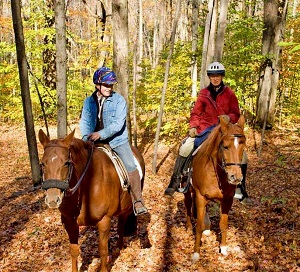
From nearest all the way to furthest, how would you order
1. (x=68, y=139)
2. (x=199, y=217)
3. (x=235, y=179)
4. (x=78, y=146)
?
1. (x=68, y=139)
2. (x=78, y=146)
3. (x=235, y=179)
4. (x=199, y=217)

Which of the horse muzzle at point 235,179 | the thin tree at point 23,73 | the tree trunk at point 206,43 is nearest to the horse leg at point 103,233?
the horse muzzle at point 235,179

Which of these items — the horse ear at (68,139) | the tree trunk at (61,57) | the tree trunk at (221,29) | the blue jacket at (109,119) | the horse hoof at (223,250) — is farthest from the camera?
the tree trunk at (221,29)

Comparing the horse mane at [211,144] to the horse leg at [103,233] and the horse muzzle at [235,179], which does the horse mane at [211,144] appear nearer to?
the horse muzzle at [235,179]

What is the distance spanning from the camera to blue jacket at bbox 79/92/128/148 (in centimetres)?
470

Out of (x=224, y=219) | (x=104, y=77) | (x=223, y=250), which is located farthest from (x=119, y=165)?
(x=223, y=250)

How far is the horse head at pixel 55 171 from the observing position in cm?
338

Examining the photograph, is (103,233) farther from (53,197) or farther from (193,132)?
(193,132)

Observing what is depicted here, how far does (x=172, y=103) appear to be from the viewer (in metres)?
15.5

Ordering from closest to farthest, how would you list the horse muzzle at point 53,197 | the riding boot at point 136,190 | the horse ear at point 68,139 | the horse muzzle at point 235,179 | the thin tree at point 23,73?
1. the horse muzzle at point 53,197
2. the horse ear at point 68,139
3. the horse muzzle at point 235,179
4. the riding boot at point 136,190
5. the thin tree at point 23,73

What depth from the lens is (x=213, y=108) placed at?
19.7 feet

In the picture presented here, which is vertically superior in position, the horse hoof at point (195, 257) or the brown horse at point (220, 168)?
the brown horse at point (220, 168)

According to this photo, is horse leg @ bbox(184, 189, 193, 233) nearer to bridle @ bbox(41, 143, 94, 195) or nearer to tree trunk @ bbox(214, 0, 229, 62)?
bridle @ bbox(41, 143, 94, 195)

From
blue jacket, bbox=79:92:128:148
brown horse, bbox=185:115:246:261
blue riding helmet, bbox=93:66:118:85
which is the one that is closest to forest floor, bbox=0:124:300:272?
brown horse, bbox=185:115:246:261

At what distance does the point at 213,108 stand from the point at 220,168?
1.36 metres
